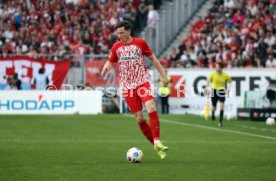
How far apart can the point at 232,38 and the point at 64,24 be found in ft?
29.1

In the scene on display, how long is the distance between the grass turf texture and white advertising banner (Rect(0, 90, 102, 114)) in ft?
22.1

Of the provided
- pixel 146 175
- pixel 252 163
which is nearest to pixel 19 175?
pixel 146 175

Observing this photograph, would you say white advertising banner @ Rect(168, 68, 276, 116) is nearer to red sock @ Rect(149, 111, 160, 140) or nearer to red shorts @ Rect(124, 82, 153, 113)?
red shorts @ Rect(124, 82, 153, 113)

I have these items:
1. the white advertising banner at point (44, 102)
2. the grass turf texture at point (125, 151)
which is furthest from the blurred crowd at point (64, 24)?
the grass turf texture at point (125, 151)

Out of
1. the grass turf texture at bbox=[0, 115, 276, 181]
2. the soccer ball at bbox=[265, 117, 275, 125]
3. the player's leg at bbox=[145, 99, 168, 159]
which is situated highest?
the player's leg at bbox=[145, 99, 168, 159]

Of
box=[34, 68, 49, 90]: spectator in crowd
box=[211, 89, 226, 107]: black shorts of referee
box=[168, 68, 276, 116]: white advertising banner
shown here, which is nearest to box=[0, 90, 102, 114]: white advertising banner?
box=[34, 68, 49, 90]: spectator in crowd

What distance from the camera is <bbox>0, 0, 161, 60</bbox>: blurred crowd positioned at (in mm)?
38125

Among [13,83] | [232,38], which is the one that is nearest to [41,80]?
[13,83]

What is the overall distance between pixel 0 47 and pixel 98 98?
6200 millimetres

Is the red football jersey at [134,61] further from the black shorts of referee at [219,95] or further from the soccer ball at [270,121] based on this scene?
the soccer ball at [270,121]

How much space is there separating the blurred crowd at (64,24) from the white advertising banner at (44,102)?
3.30 metres

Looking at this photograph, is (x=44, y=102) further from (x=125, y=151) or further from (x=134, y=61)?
(x=134, y=61)

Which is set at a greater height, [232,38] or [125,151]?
[232,38]

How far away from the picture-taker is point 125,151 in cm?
1628
